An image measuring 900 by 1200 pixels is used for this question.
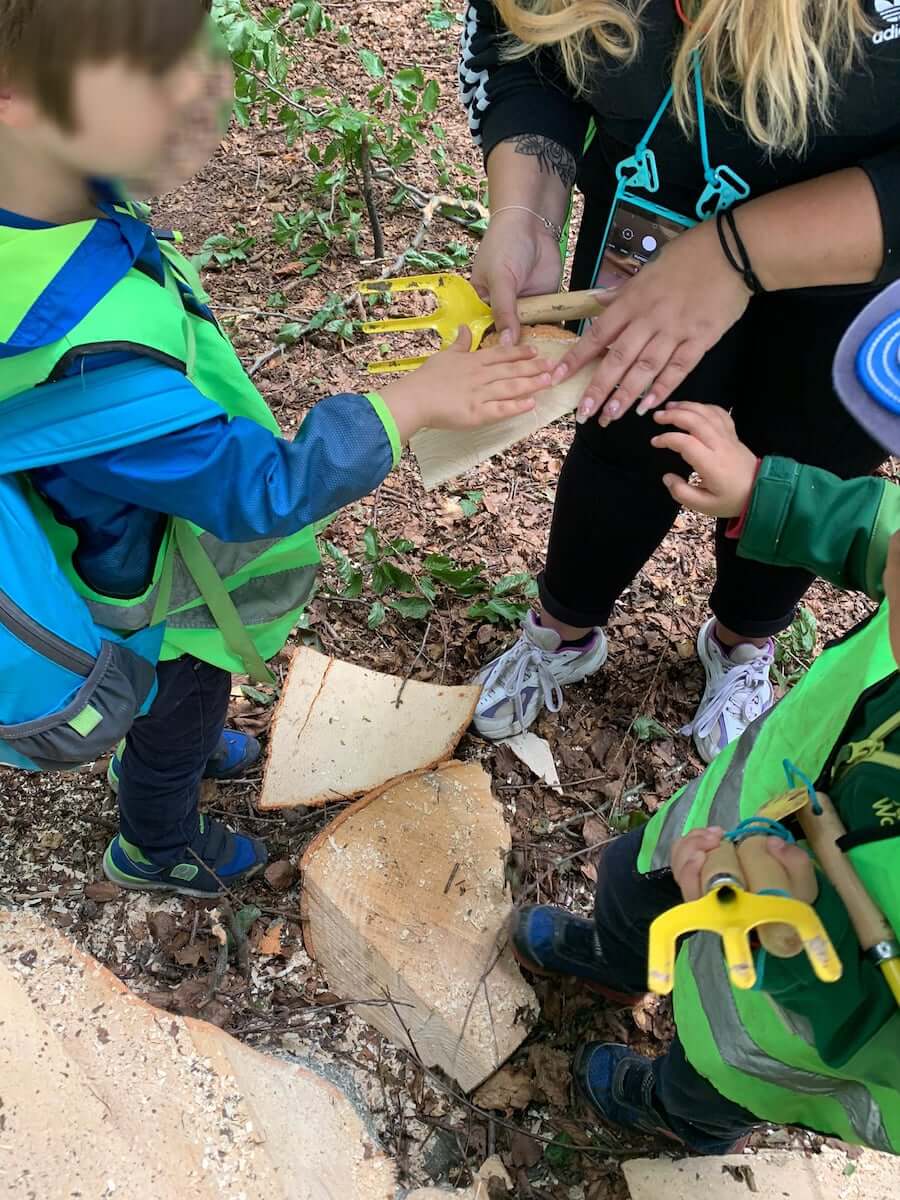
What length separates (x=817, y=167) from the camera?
1364 mm

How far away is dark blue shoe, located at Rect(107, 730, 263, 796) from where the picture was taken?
83.4 inches

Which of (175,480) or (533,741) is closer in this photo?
(175,480)

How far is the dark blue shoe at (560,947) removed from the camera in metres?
1.77

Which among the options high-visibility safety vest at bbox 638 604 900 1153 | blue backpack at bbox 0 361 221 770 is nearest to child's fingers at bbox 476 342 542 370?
blue backpack at bbox 0 361 221 770

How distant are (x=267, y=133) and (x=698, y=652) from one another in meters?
3.09

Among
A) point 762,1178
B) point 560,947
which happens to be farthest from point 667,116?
point 762,1178

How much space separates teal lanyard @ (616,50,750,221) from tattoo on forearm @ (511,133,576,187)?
0.53ft

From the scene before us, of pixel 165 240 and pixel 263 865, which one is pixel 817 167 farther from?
pixel 263 865

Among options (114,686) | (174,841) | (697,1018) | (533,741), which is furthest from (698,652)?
(114,686)

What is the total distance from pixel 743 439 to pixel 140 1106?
163cm

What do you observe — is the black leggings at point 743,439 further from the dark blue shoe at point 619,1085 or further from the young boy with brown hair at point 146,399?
the dark blue shoe at point 619,1085

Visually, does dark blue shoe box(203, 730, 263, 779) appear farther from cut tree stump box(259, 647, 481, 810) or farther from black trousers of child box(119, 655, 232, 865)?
black trousers of child box(119, 655, 232, 865)

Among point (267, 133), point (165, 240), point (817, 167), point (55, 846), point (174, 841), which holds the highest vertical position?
point (817, 167)

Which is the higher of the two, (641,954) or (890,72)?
(890,72)
